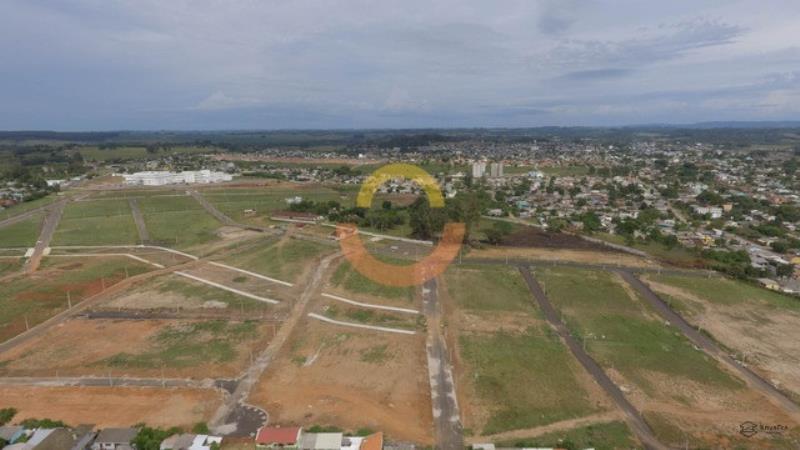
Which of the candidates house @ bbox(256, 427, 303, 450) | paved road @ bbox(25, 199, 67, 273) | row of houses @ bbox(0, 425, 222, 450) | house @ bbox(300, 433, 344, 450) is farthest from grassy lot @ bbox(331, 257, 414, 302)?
paved road @ bbox(25, 199, 67, 273)

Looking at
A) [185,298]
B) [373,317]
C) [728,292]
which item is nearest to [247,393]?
[373,317]

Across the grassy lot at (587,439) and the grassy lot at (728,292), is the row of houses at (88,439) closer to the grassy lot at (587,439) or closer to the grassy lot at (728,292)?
the grassy lot at (587,439)

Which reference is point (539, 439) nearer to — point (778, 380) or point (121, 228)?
point (778, 380)

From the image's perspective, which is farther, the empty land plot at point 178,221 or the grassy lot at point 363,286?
the empty land plot at point 178,221

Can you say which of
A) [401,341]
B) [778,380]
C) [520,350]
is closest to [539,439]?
[520,350]

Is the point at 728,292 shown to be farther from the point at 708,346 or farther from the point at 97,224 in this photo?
the point at 97,224

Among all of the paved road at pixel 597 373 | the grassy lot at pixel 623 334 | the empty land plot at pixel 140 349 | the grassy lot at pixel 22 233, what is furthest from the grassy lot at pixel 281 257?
the grassy lot at pixel 22 233
